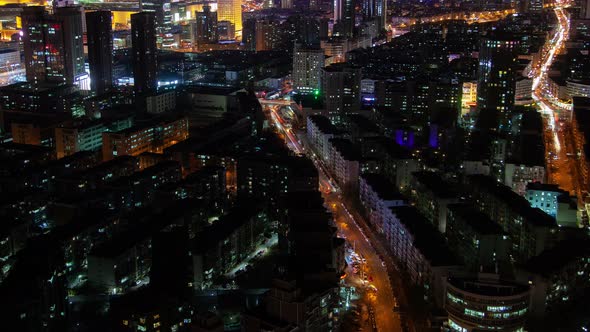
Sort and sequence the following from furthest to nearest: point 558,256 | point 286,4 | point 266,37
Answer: point 286,4
point 266,37
point 558,256

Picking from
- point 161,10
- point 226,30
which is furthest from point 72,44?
point 226,30

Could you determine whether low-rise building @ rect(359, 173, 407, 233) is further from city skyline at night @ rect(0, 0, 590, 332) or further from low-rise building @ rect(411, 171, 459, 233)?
low-rise building @ rect(411, 171, 459, 233)

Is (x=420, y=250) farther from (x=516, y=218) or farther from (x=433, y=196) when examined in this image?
(x=433, y=196)

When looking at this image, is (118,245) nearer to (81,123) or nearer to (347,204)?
(347,204)

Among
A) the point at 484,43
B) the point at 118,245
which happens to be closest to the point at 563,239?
the point at 118,245

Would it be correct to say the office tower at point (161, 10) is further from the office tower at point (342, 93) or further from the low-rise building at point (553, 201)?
the low-rise building at point (553, 201)

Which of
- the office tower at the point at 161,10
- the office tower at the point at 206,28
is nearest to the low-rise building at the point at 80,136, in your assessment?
the office tower at the point at 161,10
